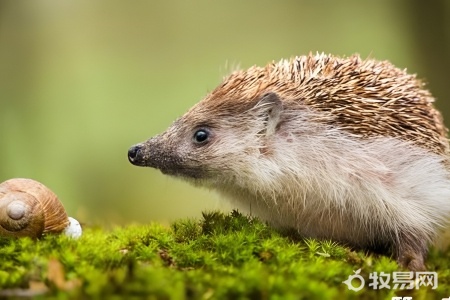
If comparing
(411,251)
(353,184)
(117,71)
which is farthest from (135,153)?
(117,71)

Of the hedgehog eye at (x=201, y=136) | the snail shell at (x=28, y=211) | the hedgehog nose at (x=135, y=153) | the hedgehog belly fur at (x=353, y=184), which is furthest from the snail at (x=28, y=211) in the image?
the hedgehog belly fur at (x=353, y=184)

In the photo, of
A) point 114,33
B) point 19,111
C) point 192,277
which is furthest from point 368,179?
point 19,111

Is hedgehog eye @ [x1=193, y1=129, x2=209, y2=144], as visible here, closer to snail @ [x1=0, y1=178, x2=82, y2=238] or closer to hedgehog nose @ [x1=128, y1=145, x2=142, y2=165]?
hedgehog nose @ [x1=128, y1=145, x2=142, y2=165]

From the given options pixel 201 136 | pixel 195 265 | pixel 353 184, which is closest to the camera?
pixel 195 265

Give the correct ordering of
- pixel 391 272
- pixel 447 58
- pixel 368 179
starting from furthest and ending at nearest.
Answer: pixel 447 58
pixel 368 179
pixel 391 272

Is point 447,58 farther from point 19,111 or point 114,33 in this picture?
point 19,111

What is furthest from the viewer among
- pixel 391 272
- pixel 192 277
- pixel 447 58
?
pixel 447 58

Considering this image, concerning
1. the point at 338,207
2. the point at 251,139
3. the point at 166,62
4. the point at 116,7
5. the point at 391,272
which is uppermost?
the point at 116,7

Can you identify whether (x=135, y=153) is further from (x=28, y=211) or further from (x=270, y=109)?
(x=270, y=109)
